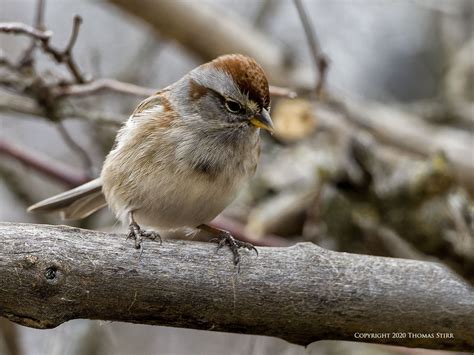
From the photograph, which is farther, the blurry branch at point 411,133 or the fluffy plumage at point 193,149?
the blurry branch at point 411,133

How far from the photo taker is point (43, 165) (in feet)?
14.9

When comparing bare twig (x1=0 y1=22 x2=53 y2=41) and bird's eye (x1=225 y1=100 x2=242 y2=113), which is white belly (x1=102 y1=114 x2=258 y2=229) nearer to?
bird's eye (x1=225 y1=100 x2=242 y2=113)

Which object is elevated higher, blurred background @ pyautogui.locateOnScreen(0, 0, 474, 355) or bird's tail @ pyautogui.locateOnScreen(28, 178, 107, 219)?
blurred background @ pyautogui.locateOnScreen(0, 0, 474, 355)

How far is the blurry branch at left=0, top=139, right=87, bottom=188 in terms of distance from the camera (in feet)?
14.7

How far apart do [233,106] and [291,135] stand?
206 cm

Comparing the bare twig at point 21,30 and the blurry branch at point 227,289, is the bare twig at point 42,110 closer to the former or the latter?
the bare twig at point 21,30

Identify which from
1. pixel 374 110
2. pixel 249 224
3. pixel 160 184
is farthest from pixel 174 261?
pixel 374 110

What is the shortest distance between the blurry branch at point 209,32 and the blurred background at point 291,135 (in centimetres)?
1

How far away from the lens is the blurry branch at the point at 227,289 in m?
2.51

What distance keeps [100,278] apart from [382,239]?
2520 mm

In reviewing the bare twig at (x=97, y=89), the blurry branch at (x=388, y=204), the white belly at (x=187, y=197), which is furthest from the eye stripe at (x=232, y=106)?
the blurry branch at (x=388, y=204)

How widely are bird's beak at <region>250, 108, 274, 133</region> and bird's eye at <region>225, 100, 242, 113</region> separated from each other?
99 millimetres

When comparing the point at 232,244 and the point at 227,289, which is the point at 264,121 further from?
the point at 227,289

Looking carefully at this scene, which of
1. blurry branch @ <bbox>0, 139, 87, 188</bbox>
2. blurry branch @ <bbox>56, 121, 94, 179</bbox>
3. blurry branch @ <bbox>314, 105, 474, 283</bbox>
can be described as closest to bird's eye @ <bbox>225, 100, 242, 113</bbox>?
blurry branch @ <bbox>56, 121, 94, 179</bbox>
